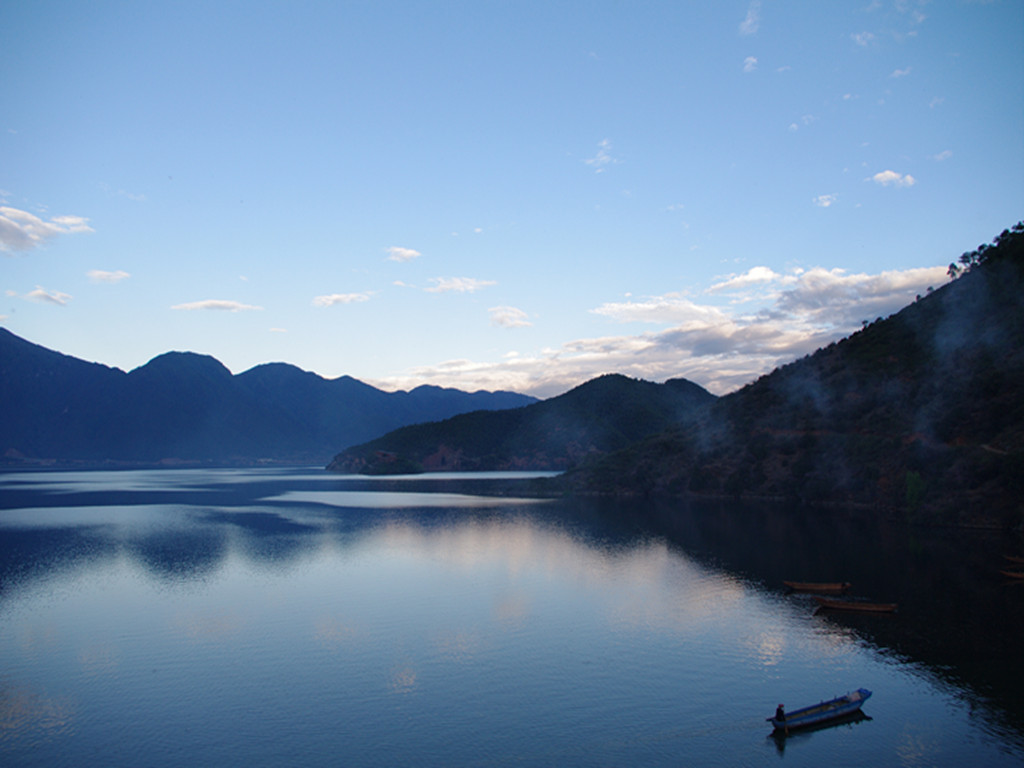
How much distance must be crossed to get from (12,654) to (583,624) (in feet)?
97.9

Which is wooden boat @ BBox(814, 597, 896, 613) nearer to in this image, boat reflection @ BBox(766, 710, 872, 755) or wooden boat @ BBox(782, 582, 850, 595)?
wooden boat @ BBox(782, 582, 850, 595)

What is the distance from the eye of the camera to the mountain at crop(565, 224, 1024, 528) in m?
74.1

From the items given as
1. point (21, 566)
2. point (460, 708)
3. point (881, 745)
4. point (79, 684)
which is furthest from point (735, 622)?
point (21, 566)

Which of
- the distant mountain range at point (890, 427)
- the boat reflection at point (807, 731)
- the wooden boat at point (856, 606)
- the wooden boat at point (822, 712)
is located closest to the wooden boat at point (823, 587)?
the wooden boat at point (856, 606)

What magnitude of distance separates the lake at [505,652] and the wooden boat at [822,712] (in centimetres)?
58

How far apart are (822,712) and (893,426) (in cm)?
7894

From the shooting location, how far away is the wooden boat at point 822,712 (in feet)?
78.8

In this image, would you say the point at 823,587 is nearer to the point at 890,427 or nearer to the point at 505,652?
the point at 505,652

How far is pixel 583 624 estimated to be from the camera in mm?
38094

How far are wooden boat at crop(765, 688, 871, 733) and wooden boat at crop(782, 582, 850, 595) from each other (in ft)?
65.6

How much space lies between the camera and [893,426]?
91312 mm

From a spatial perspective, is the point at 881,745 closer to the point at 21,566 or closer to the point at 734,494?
the point at 21,566

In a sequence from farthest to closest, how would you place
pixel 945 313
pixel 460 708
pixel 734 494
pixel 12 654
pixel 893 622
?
pixel 734 494 → pixel 945 313 → pixel 893 622 → pixel 12 654 → pixel 460 708

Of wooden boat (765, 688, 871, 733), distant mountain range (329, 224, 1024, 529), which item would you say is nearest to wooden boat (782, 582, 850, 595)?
wooden boat (765, 688, 871, 733)
